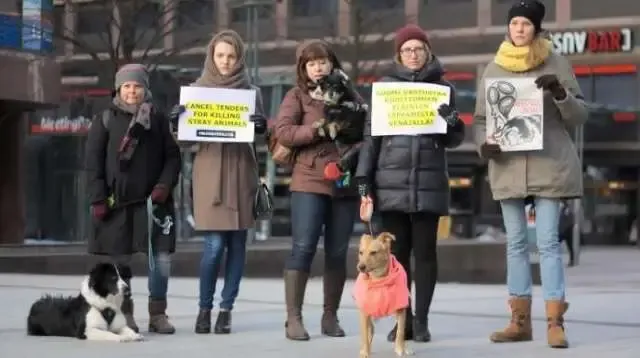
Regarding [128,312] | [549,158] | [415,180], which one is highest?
[549,158]

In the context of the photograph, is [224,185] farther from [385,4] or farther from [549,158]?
[385,4]

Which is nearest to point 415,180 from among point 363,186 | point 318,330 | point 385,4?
point 363,186

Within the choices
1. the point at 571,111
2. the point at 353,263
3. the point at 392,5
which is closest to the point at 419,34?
the point at 571,111

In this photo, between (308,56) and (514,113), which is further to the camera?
(308,56)

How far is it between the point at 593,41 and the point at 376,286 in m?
42.9

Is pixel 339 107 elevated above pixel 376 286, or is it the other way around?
pixel 339 107

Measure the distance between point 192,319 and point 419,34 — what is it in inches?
137

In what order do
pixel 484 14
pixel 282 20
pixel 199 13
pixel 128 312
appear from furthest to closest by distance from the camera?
pixel 282 20, pixel 484 14, pixel 199 13, pixel 128 312

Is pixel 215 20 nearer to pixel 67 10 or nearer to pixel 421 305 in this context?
pixel 67 10

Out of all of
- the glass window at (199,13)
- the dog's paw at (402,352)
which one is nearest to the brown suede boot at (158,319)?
the dog's paw at (402,352)

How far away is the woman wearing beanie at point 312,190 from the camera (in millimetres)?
8617

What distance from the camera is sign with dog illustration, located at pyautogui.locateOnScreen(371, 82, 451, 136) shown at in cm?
838

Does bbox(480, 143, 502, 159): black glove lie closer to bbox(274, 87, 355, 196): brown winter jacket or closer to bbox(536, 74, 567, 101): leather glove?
bbox(536, 74, 567, 101): leather glove

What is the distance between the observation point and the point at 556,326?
8.14m
